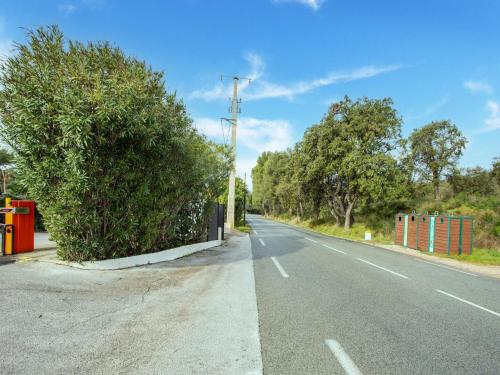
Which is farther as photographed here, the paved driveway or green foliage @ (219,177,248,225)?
green foliage @ (219,177,248,225)

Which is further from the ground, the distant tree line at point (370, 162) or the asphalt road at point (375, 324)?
the distant tree line at point (370, 162)

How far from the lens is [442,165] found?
102ft

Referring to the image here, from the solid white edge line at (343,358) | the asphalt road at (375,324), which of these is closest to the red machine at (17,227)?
the asphalt road at (375,324)

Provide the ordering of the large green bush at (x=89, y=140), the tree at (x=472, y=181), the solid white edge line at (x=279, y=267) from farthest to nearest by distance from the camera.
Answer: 1. the tree at (x=472, y=181)
2. the solid white edge line at (x=279, y=267)
3. the large green bush at (x=89, y=140)

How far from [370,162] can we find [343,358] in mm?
23646

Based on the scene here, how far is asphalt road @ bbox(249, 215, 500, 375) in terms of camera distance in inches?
127

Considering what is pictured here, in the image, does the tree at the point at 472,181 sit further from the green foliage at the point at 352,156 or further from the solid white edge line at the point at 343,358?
the solid white edge line at the point at 343,358

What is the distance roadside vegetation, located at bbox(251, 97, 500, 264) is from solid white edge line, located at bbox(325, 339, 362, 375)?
18.2 meters

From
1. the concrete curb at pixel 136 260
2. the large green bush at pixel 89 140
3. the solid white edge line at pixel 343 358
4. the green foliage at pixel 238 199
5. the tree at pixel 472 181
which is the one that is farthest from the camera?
the green foliage at pixel 238 199

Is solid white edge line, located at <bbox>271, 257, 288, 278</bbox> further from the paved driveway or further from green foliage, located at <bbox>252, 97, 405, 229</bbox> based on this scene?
green foliage, located at <bbox>252, 97, 405, 229</bbox>

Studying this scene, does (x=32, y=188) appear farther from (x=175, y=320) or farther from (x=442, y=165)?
(x=442, y=165)

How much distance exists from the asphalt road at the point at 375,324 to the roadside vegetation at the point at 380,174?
14324mm

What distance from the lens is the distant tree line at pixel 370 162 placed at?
24859 millimetres

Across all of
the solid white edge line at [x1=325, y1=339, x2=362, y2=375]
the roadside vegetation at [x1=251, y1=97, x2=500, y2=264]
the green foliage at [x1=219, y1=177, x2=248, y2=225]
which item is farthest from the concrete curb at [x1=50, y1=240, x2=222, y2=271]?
the green foliage at [x1=219, y1=177, x2=248, y2=225]
